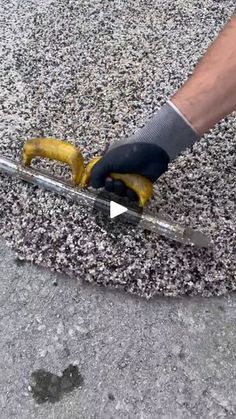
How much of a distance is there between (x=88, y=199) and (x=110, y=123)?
0.35 metres

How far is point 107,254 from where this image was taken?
1.41m

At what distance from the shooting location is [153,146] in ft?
4.37

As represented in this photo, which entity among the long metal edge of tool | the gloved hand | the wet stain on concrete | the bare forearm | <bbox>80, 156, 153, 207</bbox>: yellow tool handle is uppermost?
the bare forearm

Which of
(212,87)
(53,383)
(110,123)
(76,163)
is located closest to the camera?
(53,383)

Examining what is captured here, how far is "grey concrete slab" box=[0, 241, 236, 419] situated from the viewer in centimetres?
119

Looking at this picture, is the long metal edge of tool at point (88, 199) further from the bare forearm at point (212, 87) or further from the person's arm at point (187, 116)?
the bare forearm at point (212, 87)

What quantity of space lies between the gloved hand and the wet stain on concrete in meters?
0.47

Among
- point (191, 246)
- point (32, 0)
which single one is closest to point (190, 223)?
point (191, 246)

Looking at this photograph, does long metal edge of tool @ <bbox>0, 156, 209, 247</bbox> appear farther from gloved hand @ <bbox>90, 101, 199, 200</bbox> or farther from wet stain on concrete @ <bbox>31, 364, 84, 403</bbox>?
wet stain on concrete @ <bbox>31, 364, 84, 403</bbox>

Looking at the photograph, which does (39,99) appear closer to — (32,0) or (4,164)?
(4,164)

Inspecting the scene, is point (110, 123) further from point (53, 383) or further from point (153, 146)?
point (53, 383)

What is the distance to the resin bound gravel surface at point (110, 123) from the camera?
1.39 meters
